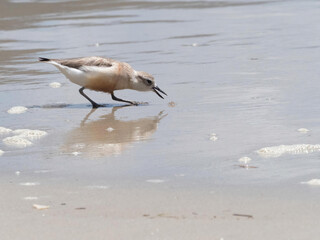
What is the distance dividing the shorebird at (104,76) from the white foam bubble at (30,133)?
197 cm

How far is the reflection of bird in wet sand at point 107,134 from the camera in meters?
7.16

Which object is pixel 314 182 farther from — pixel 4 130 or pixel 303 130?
pixel 4 130

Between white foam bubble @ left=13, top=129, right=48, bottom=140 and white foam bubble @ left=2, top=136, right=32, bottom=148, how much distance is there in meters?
0.20

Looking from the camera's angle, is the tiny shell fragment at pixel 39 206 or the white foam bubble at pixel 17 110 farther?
the white foam bubble at pixel 17 110

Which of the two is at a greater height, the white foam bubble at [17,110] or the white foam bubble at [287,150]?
the white foam bubble at [287,150]

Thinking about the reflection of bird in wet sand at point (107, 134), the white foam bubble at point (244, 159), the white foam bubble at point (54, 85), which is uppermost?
the white foam bubble at point (244, 159)

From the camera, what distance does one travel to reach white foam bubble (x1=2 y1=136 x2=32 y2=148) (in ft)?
24.2

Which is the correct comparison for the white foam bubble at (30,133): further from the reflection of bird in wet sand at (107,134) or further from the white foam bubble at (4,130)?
the reflection of bird in wet sand at (107,134)

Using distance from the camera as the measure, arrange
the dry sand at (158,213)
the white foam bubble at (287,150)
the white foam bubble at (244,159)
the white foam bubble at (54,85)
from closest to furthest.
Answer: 1. the dry sand at (158,213)
2. the white foam bubble at (244,159)
3. the white foam bubble at (287,150)
4. the white foam bubble at (54,85)

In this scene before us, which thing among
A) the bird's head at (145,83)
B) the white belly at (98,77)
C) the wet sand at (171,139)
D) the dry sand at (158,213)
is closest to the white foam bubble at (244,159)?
the wet sand at (171,139)

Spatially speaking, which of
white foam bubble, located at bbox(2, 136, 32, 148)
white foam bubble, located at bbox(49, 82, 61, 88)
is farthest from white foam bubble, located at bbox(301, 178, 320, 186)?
white foam bubble, located at bbox(49, 82, 61, 88)

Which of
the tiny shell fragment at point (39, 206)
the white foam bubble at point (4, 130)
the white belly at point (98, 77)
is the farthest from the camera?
the white belly at point (98, 77)

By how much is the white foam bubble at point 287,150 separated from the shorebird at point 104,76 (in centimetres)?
330

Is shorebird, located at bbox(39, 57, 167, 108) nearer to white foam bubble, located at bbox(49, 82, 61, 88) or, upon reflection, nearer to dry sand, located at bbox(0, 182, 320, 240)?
white foam bubble, located at bbox(49, 82, 61, 88)
